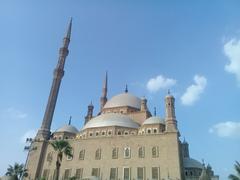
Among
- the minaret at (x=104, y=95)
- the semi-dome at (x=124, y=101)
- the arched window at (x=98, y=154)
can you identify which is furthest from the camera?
the minaret at (x=104, y=95)

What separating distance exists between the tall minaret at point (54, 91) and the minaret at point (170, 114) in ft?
Result: 59.2

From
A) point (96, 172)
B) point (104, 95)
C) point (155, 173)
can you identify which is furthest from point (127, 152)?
point (104, 95)

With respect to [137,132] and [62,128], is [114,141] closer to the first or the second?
[137,132]

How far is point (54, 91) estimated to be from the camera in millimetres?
39938

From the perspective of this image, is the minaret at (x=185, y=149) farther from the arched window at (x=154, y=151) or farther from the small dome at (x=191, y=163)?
the arched window at (x=154, y=151)

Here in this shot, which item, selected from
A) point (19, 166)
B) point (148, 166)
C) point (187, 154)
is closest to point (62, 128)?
point (19, 166)

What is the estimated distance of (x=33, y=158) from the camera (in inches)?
1379

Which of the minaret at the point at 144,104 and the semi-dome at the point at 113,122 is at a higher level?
the minaret at the point at 144,104

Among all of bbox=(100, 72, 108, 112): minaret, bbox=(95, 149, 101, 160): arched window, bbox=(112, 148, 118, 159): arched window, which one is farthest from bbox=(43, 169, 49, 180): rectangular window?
bbox=(100, 72, 108, 112): minaret

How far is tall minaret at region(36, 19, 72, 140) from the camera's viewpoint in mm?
37481

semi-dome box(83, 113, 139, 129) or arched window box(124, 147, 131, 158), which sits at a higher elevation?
semi-dome box(83, 113, 139, 129)

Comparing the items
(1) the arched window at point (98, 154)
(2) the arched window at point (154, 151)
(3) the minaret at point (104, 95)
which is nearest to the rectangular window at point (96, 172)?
(1) the arched window at point (98, 154)

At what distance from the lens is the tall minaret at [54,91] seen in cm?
3748

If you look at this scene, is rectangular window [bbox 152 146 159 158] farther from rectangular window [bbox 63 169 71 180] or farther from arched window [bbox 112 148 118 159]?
rectangular window [bbox 63 169 71 180]
